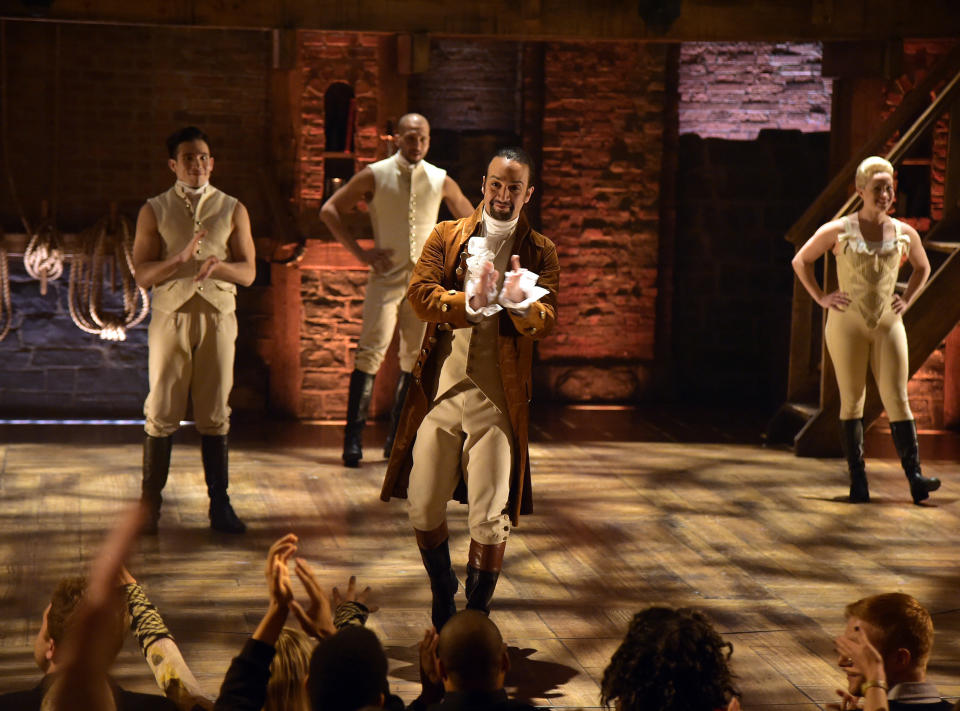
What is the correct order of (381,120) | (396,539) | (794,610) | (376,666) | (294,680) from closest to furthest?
(376,666)
(294,680)
(794,610)
(396,539)
(381,120)

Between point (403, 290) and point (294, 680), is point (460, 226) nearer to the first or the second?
point (294, 680)

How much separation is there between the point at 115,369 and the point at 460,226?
5053 mm

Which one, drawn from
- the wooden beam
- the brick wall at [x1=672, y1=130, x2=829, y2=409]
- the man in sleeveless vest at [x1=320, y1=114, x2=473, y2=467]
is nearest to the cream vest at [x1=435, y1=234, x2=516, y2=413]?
the man in sleeveless vest at [x1=320, y1=114, x2=473, y2=467]

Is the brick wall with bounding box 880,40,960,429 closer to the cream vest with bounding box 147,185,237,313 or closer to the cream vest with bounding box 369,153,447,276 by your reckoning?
the cream vest with bounding box 369,153,447,276

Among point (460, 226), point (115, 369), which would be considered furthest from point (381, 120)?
point (460, 226)

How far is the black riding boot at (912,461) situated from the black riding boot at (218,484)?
3060 millimetres

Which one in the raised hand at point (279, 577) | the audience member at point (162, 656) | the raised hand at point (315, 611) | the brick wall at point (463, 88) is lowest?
the audience member at point (162, 656)

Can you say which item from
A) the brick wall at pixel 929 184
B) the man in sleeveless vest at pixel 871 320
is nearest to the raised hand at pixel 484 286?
the man in sleeveless vest at pixel 871 320

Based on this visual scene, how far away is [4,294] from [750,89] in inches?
204

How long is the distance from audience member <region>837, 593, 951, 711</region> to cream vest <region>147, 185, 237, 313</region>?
335 centimetres

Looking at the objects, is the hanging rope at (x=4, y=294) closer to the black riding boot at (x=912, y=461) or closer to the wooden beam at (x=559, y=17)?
the wooden beam at (x=559, y=17)

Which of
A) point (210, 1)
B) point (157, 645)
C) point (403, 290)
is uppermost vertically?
point (210, 1)

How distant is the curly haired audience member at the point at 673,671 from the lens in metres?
2.52

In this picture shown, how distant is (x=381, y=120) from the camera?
8.45 meters
